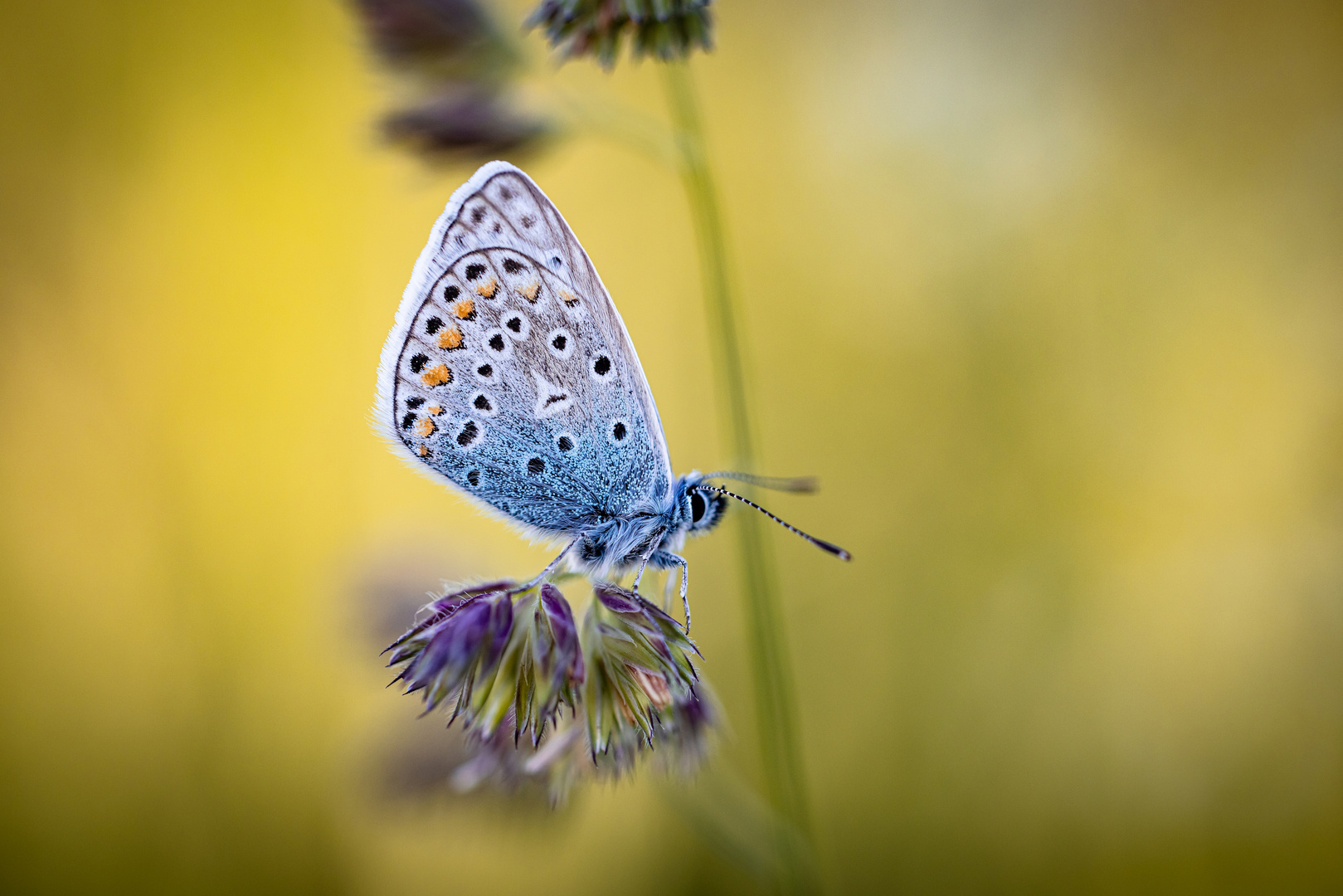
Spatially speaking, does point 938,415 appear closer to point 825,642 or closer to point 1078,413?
point 1078,413

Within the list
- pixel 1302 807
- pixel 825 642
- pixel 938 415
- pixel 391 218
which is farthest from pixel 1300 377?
pixel 391 218

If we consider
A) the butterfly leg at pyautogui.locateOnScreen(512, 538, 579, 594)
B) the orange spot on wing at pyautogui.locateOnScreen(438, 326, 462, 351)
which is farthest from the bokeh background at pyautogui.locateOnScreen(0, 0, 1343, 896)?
the orange spot on wing at pyautogui.locateOnScreen(438, 326, 462, 351)

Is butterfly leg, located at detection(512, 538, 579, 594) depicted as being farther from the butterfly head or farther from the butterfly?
the butterfly head

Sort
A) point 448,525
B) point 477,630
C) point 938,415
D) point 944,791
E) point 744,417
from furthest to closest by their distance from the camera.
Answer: point 448,525
point 938,415
point 944,791
point 744,417
point 477,630

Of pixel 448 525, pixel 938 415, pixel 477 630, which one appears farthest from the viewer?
pixel 448 525

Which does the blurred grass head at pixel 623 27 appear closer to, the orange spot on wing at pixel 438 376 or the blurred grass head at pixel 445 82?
the blurred grass head at pixel 445 82

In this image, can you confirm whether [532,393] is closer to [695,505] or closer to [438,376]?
[438,376]
